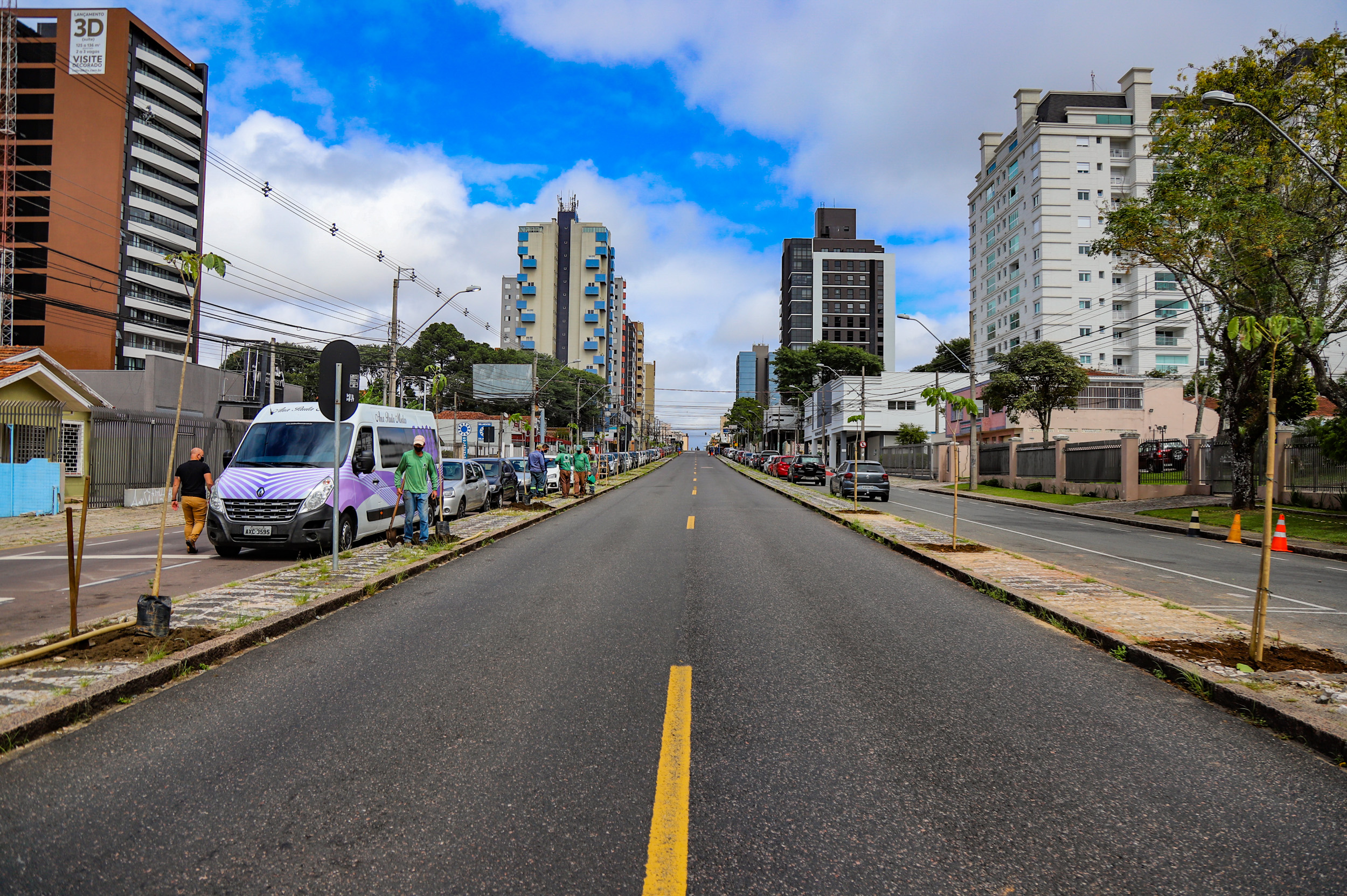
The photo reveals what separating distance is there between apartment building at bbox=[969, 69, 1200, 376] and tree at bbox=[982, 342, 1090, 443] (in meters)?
21.2

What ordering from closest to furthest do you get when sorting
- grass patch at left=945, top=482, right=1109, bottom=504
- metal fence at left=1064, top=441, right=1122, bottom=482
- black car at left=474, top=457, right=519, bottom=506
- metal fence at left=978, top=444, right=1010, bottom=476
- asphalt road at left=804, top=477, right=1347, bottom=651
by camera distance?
asphalt road at left=804, top=477, right=1347, bottom=651 < black car at left=474, top=457, right=519, bottom=506 < metal fence at left=1064, top=441, right=1122, bottom=482 < grass patch at left=945, top=482, right=1109, bottom=504 < metal fence at left=978, top=444, right=1010, bottom=476

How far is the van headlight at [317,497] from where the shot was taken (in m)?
10.8

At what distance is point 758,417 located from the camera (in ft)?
460

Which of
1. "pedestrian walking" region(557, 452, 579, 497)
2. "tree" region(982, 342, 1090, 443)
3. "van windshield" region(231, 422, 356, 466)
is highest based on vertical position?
"tree" region(982, 342, 1090, 443)

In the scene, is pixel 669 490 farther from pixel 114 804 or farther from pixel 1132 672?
pixel 114 804

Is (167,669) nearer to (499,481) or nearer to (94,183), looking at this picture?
(499,481)

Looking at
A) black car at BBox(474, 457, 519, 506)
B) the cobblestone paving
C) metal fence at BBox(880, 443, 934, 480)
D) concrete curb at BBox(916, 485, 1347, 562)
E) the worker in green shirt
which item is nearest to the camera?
the cobblestone paving

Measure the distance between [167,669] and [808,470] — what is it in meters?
38.4

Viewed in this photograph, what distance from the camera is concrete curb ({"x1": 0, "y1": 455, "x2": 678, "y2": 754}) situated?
4.04m

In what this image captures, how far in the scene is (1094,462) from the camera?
2998cm

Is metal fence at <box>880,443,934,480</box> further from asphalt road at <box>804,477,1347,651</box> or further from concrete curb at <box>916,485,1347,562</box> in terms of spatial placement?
asphalt road at <box>804,477,1347,651</box>

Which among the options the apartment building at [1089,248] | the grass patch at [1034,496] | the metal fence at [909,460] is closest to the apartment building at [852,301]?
the apartment building at [1089,248]

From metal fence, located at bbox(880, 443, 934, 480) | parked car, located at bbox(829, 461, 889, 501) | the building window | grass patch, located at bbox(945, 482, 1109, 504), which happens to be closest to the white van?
the building window

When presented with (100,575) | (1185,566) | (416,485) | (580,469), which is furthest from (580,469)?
(1185,566)
